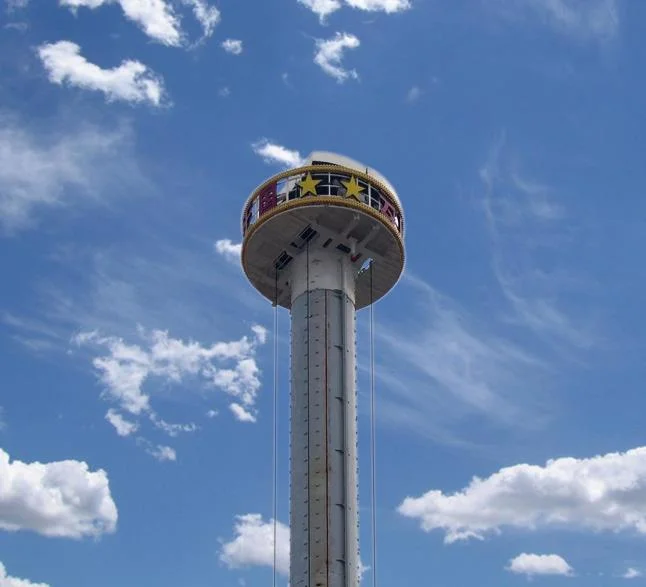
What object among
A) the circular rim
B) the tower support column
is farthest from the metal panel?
the circular rim

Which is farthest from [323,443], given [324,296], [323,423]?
[324,296]

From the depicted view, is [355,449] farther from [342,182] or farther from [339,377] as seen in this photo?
[342,182]

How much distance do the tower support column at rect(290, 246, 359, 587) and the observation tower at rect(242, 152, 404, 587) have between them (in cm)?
8

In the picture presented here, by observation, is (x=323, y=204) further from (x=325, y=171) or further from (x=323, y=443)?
(x=323, y=443)

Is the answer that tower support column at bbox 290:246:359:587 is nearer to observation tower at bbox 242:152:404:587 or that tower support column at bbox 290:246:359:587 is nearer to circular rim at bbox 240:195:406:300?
observation tower at bbox 242:152:404:587

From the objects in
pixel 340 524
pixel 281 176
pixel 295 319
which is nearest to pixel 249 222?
pixel 281 176

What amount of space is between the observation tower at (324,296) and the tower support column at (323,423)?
0.08 metres

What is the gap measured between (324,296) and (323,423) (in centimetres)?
1117

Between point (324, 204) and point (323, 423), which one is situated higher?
point (324, 204)

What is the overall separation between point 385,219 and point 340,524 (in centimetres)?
2644

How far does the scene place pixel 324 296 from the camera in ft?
266

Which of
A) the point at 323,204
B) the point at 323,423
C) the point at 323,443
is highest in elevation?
the point at 323,204

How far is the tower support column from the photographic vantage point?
72.2 m

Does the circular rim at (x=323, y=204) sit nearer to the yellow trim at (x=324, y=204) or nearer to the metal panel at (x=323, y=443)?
the yellow trim at (x=324, y=204)
